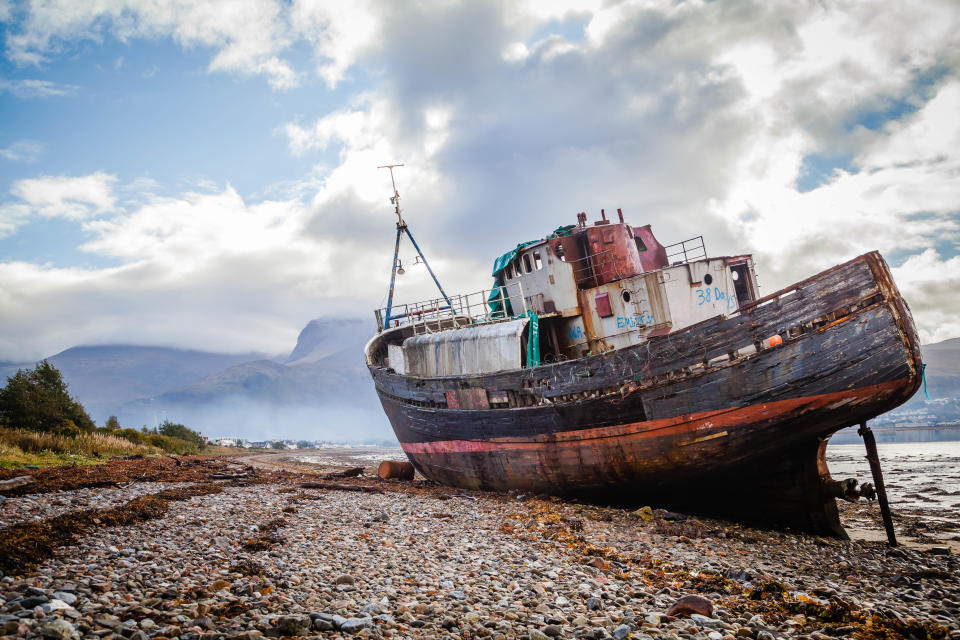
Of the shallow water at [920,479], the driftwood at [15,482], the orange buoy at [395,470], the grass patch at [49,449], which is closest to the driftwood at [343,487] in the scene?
the orange buoy at [395,470]

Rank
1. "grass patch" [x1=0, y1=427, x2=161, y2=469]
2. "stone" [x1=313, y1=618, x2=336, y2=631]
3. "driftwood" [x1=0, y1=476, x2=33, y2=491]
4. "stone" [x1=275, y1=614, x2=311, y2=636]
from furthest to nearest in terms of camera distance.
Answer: "grass patch" [x1=0, y1=427, x2=161, y2=469] → "driftwood" [x1=0, y1=476, x2=33, y2=491] → "stone" [x1=313, y1=618, x2=336, y2=631] → "stone" [x1=275, y1=614, x2=311, y2=636]

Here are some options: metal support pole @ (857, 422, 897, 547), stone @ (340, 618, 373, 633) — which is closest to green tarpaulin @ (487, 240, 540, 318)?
metal support pole @ (857, 422, 897, 547)

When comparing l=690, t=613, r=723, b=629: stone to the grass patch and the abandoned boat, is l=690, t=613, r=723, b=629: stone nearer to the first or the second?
the abandoned boat

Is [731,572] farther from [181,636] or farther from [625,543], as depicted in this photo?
[181,636]

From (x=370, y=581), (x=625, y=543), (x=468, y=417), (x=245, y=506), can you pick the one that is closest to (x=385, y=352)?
(x=468, y=417)

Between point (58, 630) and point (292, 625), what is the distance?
1.48 meters

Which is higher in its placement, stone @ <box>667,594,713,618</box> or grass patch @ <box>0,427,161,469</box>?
grass patch @ <box>0,427,161,469</box>

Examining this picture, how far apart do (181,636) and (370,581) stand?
2.15 m

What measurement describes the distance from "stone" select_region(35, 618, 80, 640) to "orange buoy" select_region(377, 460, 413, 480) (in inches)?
589

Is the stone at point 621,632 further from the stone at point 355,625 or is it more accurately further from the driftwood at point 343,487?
the driftwood at point 343,487

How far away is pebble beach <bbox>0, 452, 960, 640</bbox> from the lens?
4.03 m

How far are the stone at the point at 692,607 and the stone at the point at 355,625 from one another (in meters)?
3.00

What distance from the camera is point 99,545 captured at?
5723mm

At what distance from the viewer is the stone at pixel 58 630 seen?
10.5 ft
